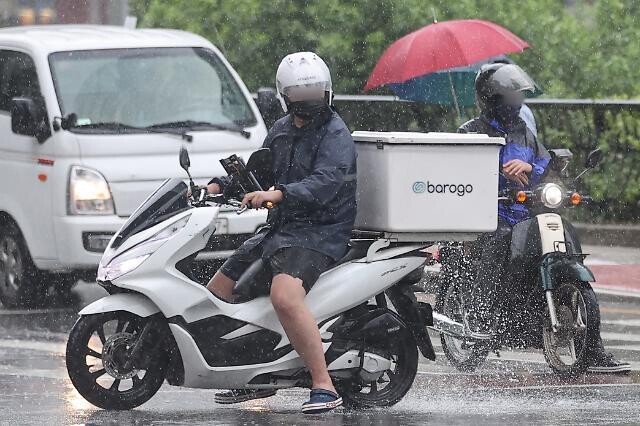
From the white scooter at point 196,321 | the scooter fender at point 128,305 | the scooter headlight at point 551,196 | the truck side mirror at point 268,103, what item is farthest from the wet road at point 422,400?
the truck side mirror at point 268,103

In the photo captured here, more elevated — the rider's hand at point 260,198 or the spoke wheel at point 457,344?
the rider's hand at point 260,198

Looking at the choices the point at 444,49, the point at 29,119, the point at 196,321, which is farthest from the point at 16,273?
the point at 196,321

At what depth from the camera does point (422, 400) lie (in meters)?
8.77

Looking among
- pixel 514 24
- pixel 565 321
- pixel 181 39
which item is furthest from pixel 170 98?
pixel 514 24

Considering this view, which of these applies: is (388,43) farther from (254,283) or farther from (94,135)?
(254,283)

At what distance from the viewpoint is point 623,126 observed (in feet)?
56.5

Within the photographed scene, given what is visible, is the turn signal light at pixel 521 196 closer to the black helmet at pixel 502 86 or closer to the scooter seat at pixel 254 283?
the black helmet at pixel 502 86

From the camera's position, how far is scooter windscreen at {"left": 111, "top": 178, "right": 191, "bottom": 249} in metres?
8.26

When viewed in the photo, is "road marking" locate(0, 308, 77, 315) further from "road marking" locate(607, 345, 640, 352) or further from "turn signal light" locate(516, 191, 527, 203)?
"turn signal light" locate(516, 191, 527, 203)

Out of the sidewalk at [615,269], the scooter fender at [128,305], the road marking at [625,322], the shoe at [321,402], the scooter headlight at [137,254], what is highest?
the scooter headlight at [137,254]

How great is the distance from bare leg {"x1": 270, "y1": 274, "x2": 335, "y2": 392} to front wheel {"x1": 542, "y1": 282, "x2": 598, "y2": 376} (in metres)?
1.88

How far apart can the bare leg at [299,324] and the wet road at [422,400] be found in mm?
224

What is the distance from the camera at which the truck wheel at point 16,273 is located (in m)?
13.0

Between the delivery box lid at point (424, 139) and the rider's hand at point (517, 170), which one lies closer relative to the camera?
the delivery box lid at point (424, 139)
